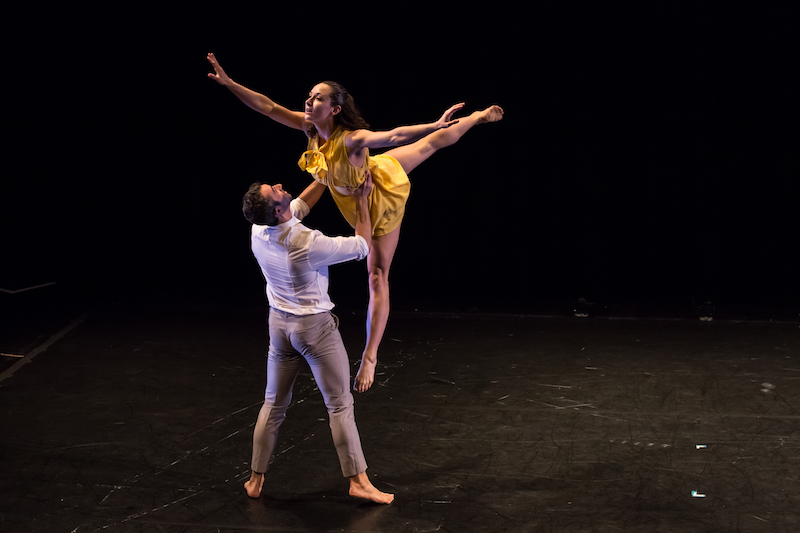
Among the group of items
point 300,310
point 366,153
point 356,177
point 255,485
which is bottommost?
point 255,485

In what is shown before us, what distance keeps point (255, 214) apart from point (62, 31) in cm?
473

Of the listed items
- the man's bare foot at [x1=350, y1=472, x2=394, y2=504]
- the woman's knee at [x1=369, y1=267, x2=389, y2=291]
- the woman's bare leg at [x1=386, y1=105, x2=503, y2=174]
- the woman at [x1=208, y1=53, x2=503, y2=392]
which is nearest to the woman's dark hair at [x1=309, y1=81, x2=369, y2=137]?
the woman at [x1=208, y1=53, x2=503, y2=392]

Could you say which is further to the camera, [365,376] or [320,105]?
[365,376]

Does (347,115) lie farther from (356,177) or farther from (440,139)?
(440,139)

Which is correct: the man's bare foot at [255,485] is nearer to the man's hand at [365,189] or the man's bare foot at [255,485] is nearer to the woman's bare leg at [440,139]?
the man's hand at [365,189]

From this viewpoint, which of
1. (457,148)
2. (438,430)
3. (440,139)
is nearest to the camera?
(440,139)

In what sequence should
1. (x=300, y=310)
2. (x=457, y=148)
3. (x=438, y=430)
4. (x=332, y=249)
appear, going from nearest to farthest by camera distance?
1. (x=332, y=249)
2. (x=300, y=310)
3. (x=438, y=430)
4. (x=457, y=148)

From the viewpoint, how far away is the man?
295 centimetres

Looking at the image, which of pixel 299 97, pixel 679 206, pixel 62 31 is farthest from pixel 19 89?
pixel 679 206

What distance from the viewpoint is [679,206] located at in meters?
6.53

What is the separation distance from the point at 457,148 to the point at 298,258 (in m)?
3.88

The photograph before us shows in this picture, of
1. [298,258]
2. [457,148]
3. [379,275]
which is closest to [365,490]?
[379,275]

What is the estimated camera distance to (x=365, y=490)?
3.18 meters

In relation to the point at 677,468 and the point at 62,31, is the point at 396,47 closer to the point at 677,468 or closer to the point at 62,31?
the point at 62,31
